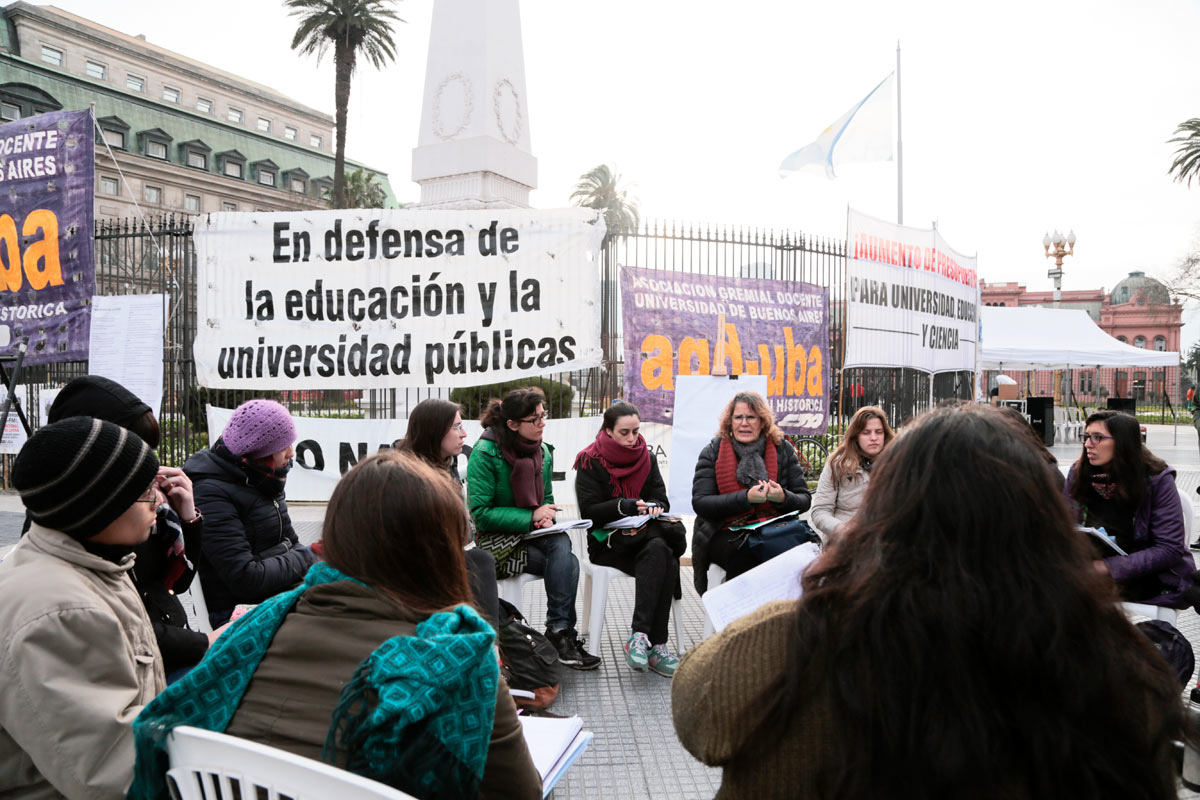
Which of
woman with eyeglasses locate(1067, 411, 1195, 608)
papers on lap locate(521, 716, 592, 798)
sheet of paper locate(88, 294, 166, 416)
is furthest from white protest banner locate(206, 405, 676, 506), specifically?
papers on lap locate(521, 716, 592, 798)

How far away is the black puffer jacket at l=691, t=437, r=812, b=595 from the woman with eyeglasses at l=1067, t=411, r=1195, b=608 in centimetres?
149

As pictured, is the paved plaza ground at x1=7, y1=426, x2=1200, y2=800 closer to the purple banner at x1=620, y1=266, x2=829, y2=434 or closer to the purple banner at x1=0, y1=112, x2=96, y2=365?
the purple banner at x1=620, y1=266, x2=829, y2=434

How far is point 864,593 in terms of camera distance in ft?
3.45

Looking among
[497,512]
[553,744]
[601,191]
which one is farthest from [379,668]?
[601,191]

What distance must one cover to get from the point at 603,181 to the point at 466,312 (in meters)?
48.9

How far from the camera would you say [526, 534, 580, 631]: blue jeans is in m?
4.48

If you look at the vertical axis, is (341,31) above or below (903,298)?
above

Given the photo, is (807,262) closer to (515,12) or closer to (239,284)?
(515,12)

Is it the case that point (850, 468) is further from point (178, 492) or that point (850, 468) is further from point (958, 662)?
point (958, 662)

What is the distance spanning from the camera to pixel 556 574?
176 inches

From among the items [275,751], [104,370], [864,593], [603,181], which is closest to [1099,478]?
[864,593]

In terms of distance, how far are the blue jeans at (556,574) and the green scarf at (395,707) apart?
3010 mm

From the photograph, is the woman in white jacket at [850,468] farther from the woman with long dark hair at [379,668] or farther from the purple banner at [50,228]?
the purple banner at [50,228]

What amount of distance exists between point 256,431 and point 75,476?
55.6 inches
